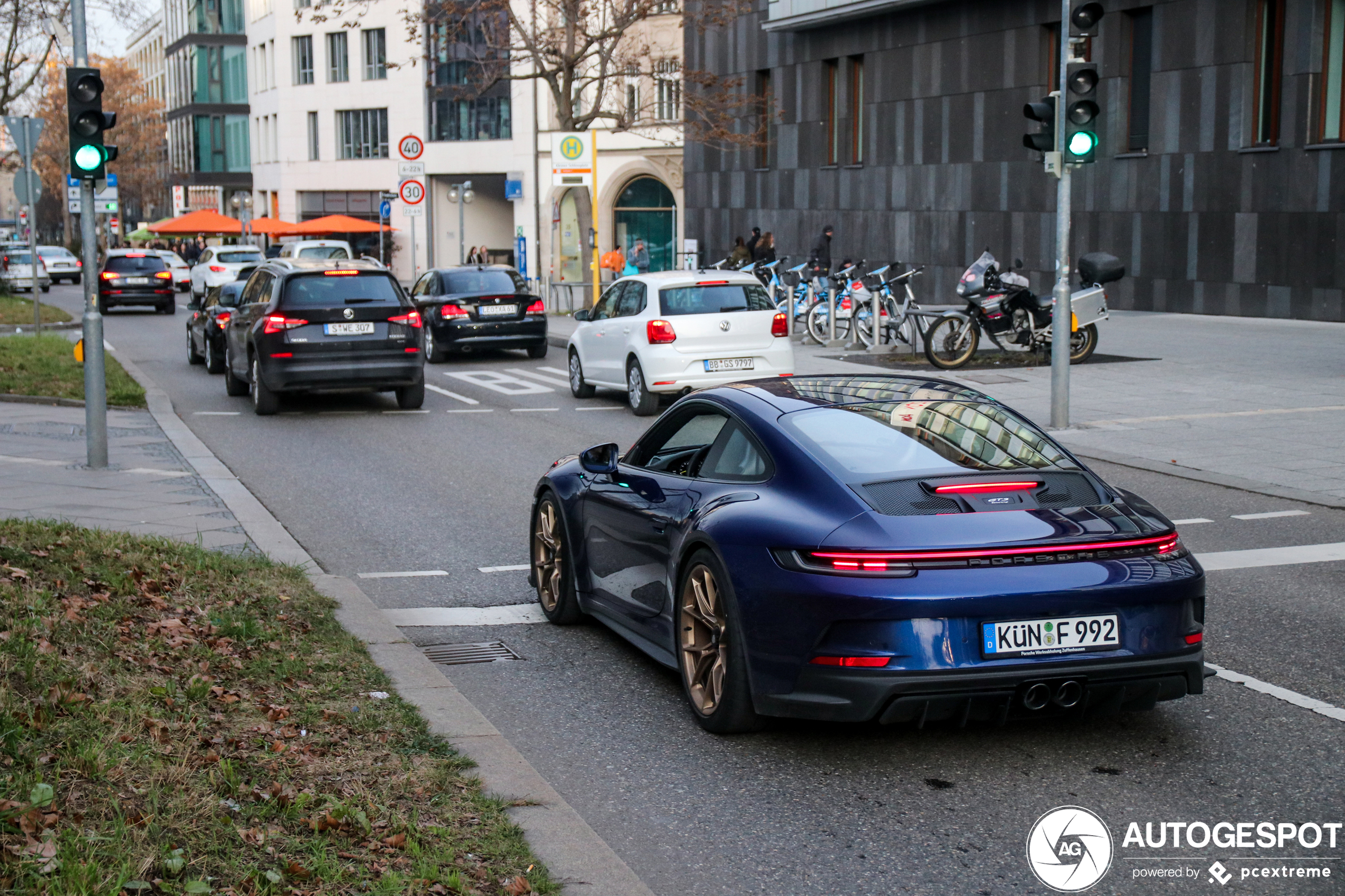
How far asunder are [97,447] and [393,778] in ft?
27.8

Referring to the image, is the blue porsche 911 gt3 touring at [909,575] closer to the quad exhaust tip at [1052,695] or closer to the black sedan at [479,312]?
the quad exhaust tip at [1052,695]

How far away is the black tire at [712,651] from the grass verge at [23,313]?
29490 mm

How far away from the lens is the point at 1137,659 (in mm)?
5160

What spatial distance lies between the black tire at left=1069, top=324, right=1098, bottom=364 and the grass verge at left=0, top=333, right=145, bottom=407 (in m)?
12.3

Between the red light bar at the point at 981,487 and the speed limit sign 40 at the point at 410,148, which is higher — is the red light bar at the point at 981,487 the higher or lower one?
the lower one

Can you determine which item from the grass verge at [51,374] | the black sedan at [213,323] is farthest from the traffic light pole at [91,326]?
the black sedan at [213,323]

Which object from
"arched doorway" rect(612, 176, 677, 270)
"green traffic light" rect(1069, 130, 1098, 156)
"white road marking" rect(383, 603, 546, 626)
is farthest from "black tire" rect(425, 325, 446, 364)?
"arched doorway" rect(612, 176, 677, 270)

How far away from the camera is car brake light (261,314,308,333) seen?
1716 cm

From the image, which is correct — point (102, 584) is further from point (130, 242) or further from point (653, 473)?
point (130, 242)

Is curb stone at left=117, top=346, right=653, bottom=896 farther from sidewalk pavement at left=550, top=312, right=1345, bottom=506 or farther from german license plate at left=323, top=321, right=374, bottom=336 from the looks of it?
german license plate at left=323, top=321, right=374, bottom=336

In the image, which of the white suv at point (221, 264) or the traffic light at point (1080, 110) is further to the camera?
the white suv at point (221, 264)

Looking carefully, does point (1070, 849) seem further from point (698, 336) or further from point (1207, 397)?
point (1207, 397)

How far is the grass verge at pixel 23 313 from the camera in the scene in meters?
32.9

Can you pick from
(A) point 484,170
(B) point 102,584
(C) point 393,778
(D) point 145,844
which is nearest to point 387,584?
(B) point 102,584
